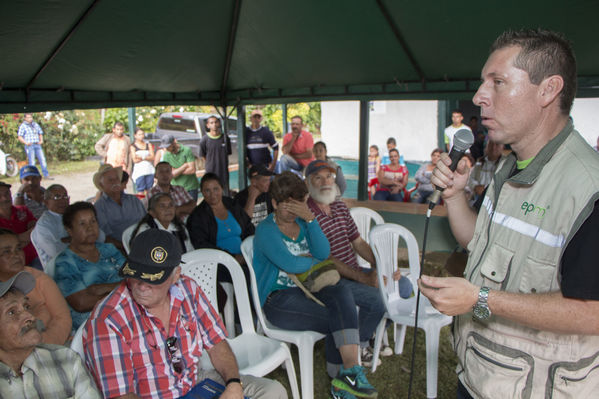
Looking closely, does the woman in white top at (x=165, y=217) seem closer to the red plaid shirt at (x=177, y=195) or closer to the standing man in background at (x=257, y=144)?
the red plaid shirt at (x=177, y=195)

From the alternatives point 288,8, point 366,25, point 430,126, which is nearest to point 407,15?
point 366,25

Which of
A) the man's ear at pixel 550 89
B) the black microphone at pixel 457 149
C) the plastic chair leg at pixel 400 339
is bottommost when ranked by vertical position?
the plastic chair leg at pixel 400 339

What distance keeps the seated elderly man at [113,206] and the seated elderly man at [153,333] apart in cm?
234

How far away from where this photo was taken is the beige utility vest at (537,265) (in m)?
1.03

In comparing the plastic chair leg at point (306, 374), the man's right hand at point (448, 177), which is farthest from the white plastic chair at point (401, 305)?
the man's right hand at point (448, 177)

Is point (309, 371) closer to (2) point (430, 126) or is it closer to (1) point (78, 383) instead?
(1) point (78, 383)

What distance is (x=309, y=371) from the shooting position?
8.65 feet

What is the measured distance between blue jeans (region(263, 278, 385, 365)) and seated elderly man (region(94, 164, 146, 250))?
2.04 metres

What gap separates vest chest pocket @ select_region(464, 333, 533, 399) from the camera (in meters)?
1.12

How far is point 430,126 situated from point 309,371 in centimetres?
1127

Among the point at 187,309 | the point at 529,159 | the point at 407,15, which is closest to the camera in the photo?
the point at 529,159

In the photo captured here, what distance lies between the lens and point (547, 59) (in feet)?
3.49

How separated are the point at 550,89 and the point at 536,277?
18.4 inches

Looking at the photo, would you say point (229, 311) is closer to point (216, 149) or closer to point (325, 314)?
point (325, 314)
